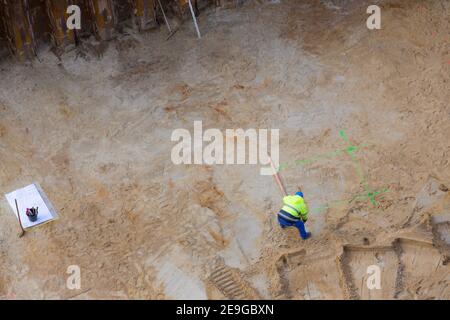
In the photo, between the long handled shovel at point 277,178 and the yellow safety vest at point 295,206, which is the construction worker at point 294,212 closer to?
the yellow safety vest at point 295,206

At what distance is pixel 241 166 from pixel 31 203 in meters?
3.90

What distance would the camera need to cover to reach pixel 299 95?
51.5 feet

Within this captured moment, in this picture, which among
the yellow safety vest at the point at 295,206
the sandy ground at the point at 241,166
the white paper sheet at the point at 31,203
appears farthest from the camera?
the white paper sheet at the point at 31,203

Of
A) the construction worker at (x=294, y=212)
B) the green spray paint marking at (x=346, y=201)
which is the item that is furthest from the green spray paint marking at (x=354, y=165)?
the construction worker at (x=294, y=212)

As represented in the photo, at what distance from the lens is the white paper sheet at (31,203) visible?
13.7 metres

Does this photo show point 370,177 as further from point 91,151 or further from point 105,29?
point 105,29

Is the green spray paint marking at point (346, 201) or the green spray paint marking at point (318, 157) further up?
the green spray paint marking at point (318, 157)

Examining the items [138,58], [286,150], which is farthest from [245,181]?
[138,58]

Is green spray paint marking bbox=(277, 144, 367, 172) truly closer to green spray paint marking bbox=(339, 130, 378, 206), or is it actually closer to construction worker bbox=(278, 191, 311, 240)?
green spray paint marking bbox=(339, 130, 378, 206)

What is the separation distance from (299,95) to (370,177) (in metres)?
2.54

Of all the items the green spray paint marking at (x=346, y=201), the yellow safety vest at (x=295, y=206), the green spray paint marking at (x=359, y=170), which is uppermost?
the yellow safety vest at (x=295, y=206)

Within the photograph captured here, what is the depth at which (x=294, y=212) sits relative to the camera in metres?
12.7

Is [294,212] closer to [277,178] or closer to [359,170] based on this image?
[277,178]

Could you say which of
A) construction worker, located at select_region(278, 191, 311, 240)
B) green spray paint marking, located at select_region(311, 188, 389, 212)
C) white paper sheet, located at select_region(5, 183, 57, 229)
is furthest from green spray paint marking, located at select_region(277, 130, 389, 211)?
white paper sheet, located at select_region(5, 183, 57, 229)
